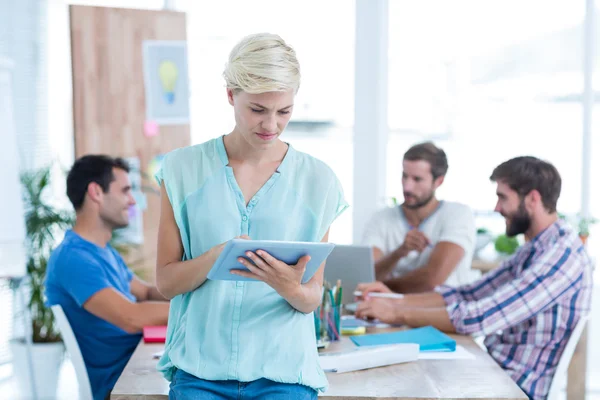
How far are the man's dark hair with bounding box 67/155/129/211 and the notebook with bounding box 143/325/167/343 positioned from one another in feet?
2.17

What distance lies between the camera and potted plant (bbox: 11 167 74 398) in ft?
12.4

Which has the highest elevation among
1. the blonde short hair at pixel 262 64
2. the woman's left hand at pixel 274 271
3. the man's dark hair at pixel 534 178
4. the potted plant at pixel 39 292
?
the blonde short hair at pixel 262 64

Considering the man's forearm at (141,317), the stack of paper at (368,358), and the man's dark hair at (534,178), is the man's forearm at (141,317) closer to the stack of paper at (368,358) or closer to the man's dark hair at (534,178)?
the stack of paper at (368,358)

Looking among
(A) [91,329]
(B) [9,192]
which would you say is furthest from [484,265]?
(B) [9,192]

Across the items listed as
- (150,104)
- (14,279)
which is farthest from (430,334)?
(150,104)

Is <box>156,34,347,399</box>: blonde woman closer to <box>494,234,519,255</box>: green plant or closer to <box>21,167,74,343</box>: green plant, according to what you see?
<box>21,167,74,343</box>: green plant

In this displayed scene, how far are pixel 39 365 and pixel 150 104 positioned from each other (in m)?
1.61

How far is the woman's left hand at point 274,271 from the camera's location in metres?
1.43

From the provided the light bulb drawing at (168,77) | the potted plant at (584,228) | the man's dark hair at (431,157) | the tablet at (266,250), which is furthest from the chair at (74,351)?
the potted plant at (584,228)

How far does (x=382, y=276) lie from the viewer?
11.0 ft

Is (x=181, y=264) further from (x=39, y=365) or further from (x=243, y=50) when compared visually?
(x=39, y=365)

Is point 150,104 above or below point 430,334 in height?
above

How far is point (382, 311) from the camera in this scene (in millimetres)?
2488

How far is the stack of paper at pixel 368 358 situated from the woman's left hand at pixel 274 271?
1.57ft
